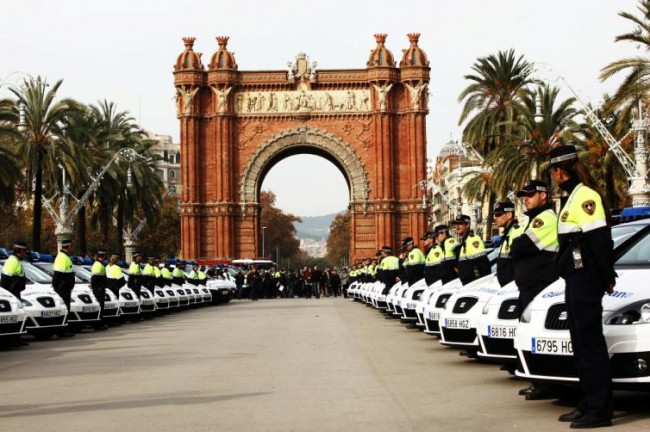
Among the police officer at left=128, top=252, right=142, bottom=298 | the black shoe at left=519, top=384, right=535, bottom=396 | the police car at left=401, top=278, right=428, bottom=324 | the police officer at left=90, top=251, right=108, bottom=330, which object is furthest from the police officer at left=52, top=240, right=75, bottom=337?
the black shoe at left=519, top=384, right=535, bottom=396

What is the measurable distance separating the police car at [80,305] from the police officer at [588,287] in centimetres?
1574

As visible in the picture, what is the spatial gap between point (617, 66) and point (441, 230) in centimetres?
1104

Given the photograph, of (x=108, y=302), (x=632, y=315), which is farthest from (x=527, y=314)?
(x=108, y=302)

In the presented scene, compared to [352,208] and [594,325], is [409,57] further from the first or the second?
[594,325]

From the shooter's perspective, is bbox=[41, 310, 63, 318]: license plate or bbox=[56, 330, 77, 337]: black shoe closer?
bbox=[41, 310, 63, 318]: license plate

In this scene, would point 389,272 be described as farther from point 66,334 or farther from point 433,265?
point 66,334

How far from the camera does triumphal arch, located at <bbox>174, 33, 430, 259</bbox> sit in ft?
219

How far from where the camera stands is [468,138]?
47.2 m

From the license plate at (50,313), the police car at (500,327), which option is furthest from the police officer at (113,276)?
the police car at (500,327)

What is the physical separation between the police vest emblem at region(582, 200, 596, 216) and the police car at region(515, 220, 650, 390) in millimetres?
823

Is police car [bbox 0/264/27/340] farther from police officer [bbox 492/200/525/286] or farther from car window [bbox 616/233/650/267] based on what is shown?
car window [bbox 616/233/650/267]

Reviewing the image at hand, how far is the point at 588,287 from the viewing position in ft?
25.1

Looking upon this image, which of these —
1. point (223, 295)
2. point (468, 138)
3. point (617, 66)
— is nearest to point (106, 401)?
point (617, 66)

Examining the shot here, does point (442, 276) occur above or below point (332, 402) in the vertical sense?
above
